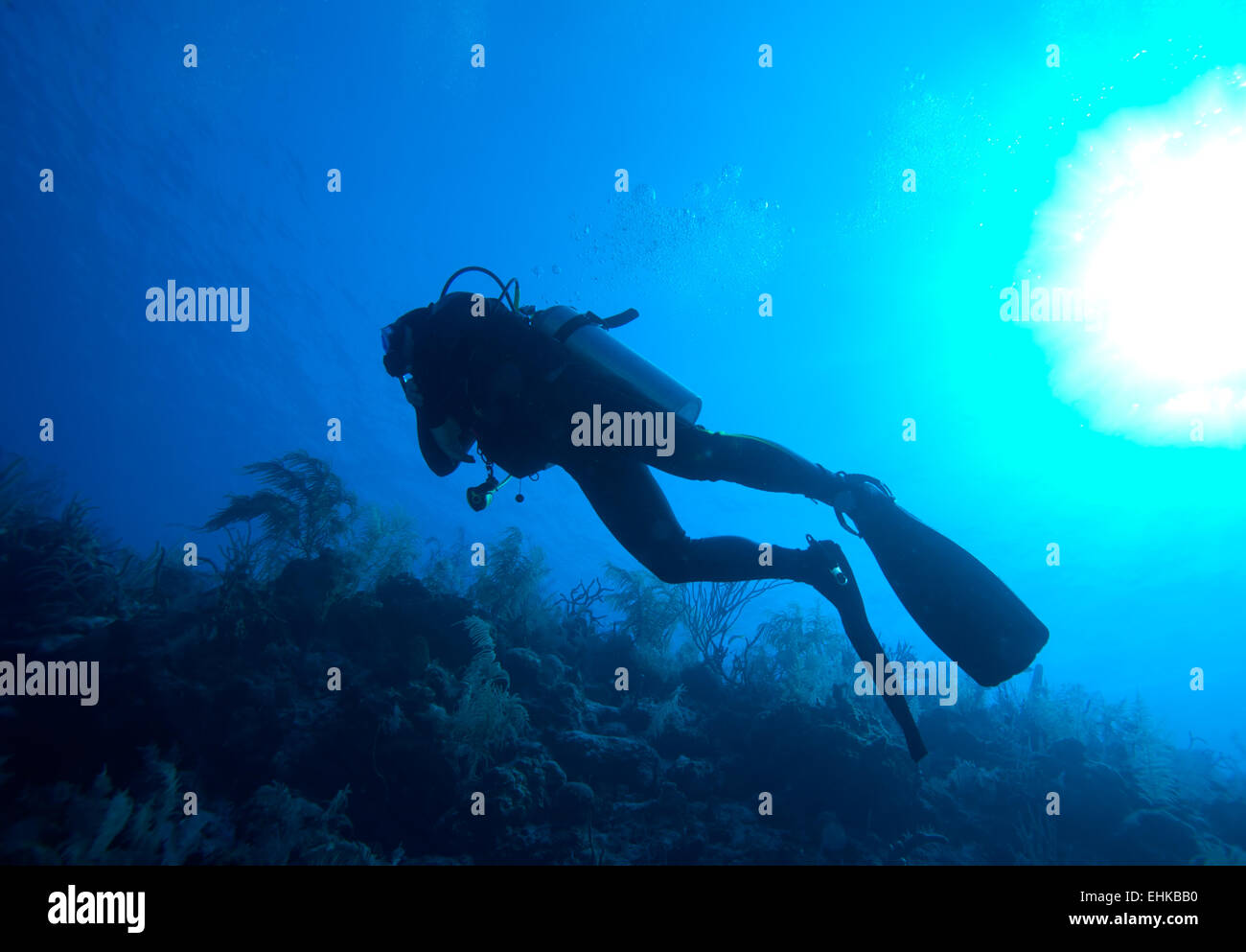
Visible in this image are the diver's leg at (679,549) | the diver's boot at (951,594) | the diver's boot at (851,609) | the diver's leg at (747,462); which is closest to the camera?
the diver's boot at (951,594)

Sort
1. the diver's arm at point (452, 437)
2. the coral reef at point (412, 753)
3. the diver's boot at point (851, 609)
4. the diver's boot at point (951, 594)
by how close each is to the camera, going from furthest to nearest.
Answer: the diver's arm at point (452, 437), the coral reef at point (412, 753), the diver's boot at point (851, 609), the diver's boot at point (951, 594)

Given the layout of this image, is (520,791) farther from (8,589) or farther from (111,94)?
(111,94)

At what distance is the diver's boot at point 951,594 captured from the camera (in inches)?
106

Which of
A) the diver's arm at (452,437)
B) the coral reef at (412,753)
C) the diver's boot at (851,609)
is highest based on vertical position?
the diver's arm at (452,437)

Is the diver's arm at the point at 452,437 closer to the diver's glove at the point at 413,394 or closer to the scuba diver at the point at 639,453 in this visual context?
the scuba diver at the point at 639,453

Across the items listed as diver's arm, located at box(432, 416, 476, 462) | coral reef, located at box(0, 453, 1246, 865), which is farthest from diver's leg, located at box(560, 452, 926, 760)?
coral reef, located at box(0, 453, 1246, 865)

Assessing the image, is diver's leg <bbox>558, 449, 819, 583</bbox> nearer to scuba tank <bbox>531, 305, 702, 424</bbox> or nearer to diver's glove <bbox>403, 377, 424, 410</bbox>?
scuba tank <bbox>531, 305, 702, 424</bbox>

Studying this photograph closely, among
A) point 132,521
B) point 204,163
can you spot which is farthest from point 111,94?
point 132,521

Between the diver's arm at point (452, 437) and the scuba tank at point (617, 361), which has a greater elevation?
the scuba tank at point (617, 361)

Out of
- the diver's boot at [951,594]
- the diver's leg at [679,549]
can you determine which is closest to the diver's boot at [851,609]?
the diver's leg at [679,549]

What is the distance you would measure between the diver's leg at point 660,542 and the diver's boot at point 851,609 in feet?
0.18

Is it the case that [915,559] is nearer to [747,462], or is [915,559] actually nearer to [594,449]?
[747,462]

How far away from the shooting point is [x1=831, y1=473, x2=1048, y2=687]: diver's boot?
2695 mm

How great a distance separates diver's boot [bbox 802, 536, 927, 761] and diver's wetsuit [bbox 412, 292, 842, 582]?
66 mm
